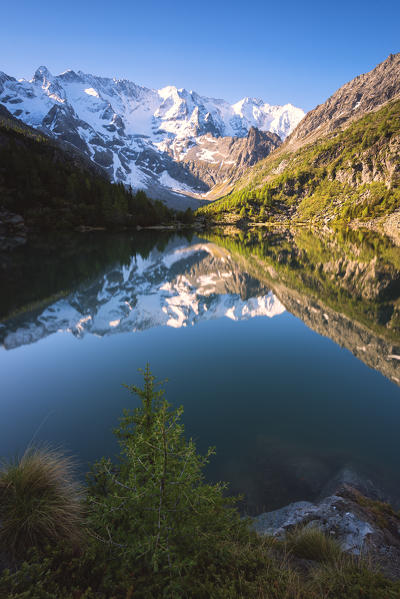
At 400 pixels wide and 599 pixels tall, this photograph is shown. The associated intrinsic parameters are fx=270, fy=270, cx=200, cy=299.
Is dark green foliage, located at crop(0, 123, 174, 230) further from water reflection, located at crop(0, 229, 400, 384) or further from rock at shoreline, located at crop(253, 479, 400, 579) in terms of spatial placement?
rock at shoreline, located at crop(253, 479, 400, 579)

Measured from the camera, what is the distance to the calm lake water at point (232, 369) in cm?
776

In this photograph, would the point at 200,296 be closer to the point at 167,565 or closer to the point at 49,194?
the point at 167,565

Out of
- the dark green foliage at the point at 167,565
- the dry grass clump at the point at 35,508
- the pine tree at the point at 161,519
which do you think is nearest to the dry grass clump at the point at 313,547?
the dark green foliage at the point at 167,565

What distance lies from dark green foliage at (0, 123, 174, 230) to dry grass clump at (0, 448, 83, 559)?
93.3 meters

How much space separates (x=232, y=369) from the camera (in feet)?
40.9

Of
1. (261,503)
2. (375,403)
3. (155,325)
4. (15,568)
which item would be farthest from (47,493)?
(155,325)

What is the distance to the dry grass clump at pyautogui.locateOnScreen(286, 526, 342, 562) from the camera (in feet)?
13.6

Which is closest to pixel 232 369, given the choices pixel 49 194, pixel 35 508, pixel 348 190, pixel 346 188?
pixel 35 508

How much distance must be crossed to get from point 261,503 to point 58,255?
145ft

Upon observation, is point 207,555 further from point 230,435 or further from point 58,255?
point 58,255

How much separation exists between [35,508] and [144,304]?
1857 cm

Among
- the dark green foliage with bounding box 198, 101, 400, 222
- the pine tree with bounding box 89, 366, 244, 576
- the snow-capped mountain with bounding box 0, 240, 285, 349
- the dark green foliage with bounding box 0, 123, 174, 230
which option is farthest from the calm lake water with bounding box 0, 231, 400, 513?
the dark green foliage with bounding box 198, 101, 400, 222

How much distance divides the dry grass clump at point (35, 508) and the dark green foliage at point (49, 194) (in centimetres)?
9334

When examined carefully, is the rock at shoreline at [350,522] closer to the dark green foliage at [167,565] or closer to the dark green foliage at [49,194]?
the dark green foliage at [167,565]
